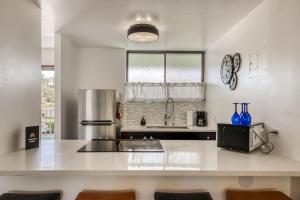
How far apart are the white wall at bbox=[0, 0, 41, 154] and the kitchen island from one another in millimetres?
280

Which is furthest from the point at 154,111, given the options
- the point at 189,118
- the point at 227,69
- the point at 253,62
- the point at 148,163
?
the point at 148,163

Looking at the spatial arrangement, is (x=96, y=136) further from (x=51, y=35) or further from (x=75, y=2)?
(x=75, y=2)

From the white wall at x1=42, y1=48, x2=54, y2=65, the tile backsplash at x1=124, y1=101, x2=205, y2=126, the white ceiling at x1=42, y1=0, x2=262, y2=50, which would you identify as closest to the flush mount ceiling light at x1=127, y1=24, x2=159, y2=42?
the white ceiling at x1=42, y1=0, x2=262, y2=50

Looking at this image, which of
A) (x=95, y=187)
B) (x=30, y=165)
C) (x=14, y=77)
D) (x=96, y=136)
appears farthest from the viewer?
(x=96, y=136)

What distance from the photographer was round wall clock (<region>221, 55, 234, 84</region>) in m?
2.76

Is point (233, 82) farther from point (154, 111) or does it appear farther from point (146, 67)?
point (146, 67)

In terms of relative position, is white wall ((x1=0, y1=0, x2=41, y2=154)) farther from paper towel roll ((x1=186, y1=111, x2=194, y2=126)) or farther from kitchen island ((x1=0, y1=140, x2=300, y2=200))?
paper towel roll ((x1=186, y1=111, x2=194, y2=126))

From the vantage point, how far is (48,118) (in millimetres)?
4824

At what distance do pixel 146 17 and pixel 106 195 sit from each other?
1910 mm

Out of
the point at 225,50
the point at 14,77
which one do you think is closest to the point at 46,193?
the point at 14,77

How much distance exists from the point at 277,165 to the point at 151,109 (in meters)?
2.85

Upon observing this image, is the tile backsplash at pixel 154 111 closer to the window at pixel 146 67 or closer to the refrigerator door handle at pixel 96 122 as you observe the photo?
the window at pixel 146 67

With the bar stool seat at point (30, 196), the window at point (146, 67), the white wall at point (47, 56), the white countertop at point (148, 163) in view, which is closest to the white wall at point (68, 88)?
the white wall at point (47, 56)

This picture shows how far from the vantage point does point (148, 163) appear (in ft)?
4.86
